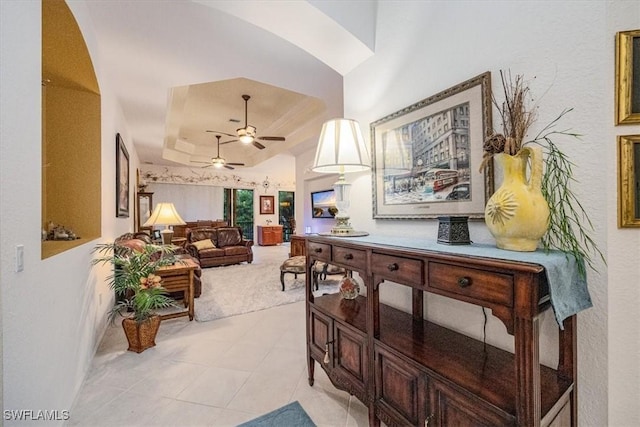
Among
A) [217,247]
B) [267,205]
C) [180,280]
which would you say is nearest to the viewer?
[180,280]

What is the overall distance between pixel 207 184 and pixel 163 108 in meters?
5.84

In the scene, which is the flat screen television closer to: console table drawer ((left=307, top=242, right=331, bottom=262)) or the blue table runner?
console table drawer ((left=307, top=242, right=331, bottom=262))

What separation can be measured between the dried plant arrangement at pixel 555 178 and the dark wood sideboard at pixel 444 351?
0.91ft

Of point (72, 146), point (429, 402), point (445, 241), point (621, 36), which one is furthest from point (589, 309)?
point (72, 146)

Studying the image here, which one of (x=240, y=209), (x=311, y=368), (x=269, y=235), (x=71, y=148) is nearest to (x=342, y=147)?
(x=311, y=368)

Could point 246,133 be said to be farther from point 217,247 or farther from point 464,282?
point 464,282

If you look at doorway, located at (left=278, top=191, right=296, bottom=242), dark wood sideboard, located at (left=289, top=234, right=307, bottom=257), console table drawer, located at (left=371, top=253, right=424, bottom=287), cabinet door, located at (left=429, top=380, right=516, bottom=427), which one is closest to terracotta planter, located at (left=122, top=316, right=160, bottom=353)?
console table drawer, located at (left=371, top=253, right=424, bottom=287)

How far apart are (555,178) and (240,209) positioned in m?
10.1

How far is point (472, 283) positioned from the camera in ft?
3.08

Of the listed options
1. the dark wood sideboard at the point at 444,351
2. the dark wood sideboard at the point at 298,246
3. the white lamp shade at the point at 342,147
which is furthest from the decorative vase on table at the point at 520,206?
the dark wood sideboard at the point at 298,246

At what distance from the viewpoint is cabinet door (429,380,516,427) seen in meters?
0.91

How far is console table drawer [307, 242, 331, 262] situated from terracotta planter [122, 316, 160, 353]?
1.80 m

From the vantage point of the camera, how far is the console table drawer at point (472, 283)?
0.85m

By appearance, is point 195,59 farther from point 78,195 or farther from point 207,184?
point 207,184
